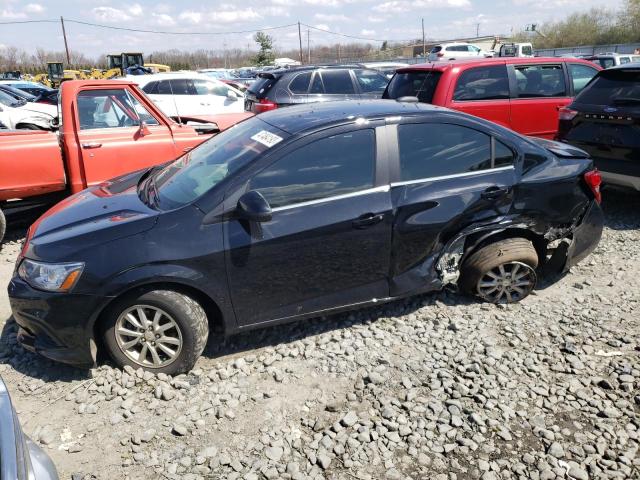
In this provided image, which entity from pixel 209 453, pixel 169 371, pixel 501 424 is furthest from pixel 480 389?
pixel 169 371

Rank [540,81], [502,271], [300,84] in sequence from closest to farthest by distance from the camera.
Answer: [502,271], [540,81], [300,84]

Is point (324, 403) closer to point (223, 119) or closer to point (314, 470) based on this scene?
point (314, 470)

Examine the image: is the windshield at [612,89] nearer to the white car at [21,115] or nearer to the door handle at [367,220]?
the door handle at [367,220]

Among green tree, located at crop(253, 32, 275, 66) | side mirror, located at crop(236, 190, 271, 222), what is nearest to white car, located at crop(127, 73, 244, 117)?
side mirror, located at crop(236, 190, 271, 222)

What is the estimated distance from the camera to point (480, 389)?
3201 millimetres

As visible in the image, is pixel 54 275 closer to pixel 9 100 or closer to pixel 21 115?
pixel 21 115

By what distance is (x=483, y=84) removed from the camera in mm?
7395

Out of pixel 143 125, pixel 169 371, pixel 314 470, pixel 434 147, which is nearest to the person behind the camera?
pixel 314 470

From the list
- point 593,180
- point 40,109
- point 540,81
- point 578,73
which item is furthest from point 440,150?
point 40,109

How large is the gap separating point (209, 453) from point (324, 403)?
0.75 m

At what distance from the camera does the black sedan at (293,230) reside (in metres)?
3.19

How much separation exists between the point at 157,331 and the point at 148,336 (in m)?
0.07

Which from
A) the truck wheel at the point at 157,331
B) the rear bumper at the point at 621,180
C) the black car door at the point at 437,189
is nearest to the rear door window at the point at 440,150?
the black car door at the point at 437,189

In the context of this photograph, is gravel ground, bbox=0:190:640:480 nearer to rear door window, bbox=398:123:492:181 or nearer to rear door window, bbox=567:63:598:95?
rear door window, bbox=398:123:492:181
